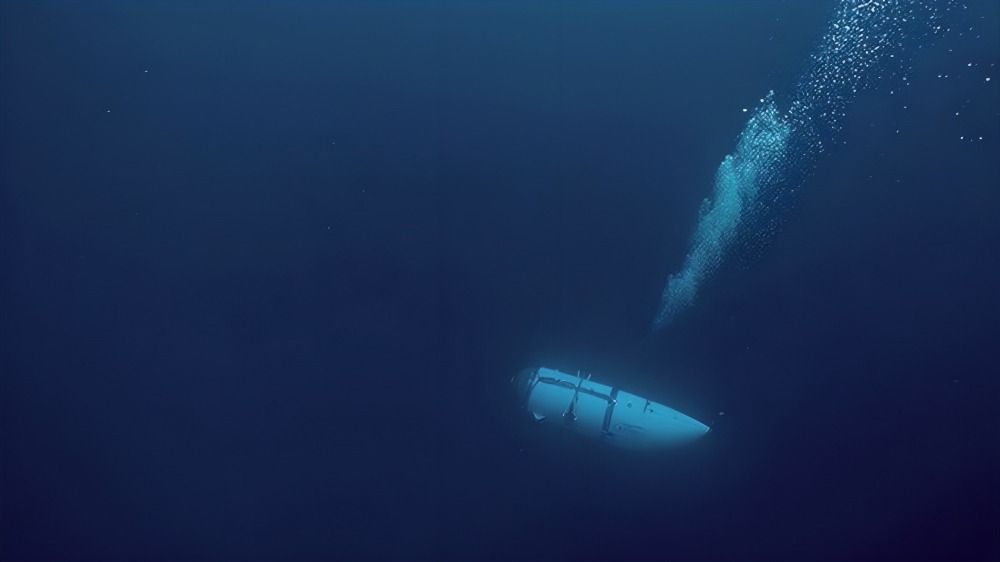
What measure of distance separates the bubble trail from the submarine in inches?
48.8

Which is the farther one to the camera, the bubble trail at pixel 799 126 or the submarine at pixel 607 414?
the bubble trail at pixel 799 126

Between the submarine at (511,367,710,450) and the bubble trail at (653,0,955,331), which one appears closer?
the submarine at (511,367,710,450)

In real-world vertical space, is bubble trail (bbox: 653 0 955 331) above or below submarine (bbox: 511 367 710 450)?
above

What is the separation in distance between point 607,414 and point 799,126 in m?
4.69

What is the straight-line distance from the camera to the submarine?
819 cm

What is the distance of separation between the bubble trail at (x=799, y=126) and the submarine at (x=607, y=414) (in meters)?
1.24

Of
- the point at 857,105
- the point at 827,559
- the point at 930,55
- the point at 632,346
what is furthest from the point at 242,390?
the point at 930,55

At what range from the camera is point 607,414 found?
823cm

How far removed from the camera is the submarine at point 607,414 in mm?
8188

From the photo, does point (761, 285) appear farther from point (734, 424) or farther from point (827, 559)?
point (827, 559)

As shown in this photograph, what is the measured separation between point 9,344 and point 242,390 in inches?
128

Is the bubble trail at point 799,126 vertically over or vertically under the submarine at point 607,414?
over

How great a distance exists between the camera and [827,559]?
8.10 meters

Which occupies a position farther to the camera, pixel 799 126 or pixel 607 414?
pixel 799 126
